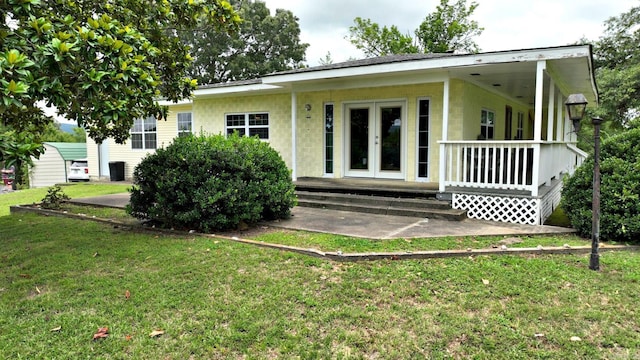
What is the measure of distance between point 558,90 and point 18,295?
11.7 metres

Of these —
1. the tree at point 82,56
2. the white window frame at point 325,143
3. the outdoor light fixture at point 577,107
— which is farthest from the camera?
the white window frame at point 325,143

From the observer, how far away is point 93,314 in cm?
342

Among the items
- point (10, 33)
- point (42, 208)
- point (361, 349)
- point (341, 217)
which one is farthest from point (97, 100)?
point (42, 208)

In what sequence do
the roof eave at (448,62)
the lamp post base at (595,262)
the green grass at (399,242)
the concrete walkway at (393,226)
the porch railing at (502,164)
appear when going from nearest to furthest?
the lamp post base at (595,262), the green grass at (399,242), the concrete walkway at (393,226), the roof eave at (448,62), the porch railing at (502,164)

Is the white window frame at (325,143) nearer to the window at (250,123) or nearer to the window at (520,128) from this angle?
the window at (250,123)

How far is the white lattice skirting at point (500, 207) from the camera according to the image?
6765 mm

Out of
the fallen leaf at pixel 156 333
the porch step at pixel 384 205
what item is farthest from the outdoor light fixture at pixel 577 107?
the fallen leaf at pixel 156 333

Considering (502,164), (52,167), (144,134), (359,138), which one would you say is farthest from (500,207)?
(52,167)

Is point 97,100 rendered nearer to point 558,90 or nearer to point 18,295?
point 18,295

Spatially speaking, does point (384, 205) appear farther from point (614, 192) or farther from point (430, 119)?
point (614, 192)

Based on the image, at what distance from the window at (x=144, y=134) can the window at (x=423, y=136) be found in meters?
10.5

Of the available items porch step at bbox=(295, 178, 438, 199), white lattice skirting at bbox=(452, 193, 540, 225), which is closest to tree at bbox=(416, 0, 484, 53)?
porch step at bbox=(295, 178, 438, 199)

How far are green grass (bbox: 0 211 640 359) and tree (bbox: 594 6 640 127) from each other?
1806 cm

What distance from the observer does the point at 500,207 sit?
7.04 m
